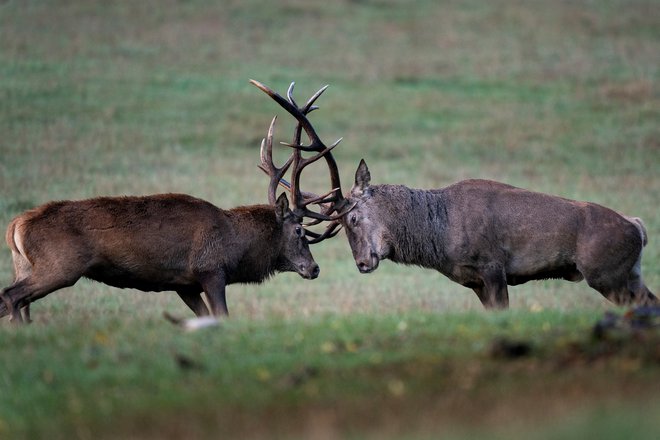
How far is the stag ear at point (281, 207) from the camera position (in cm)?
1284

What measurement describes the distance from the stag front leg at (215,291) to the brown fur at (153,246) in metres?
0.01

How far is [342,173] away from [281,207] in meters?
12.7

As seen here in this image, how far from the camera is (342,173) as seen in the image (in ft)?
83.6

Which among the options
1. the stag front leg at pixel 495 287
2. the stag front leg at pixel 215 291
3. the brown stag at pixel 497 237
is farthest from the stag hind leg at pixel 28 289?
the stag front leg at pixel 495 287

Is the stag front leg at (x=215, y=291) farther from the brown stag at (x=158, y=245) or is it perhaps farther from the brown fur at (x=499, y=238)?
the brown fur at (x=499, y=238)

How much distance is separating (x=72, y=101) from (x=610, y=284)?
21.6m

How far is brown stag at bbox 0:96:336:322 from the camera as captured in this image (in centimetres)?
1115

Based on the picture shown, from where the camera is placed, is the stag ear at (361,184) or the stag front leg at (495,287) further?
the stag ear at (361,184)

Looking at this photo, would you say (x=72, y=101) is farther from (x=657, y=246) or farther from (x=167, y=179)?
(x=657, y=246)

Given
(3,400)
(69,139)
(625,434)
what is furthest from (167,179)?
(625,434)

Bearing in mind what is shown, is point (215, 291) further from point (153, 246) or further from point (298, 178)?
point (298, 178)

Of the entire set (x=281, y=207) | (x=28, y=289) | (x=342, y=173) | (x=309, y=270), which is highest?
(x=281, y=207)

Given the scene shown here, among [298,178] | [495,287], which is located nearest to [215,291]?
[298,178]

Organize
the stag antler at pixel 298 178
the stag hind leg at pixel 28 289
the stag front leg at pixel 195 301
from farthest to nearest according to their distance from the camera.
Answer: the stag antler at pixel 298 178
the stag front leg at pixel 195 301
the stag hind leg at pixel 28 289
